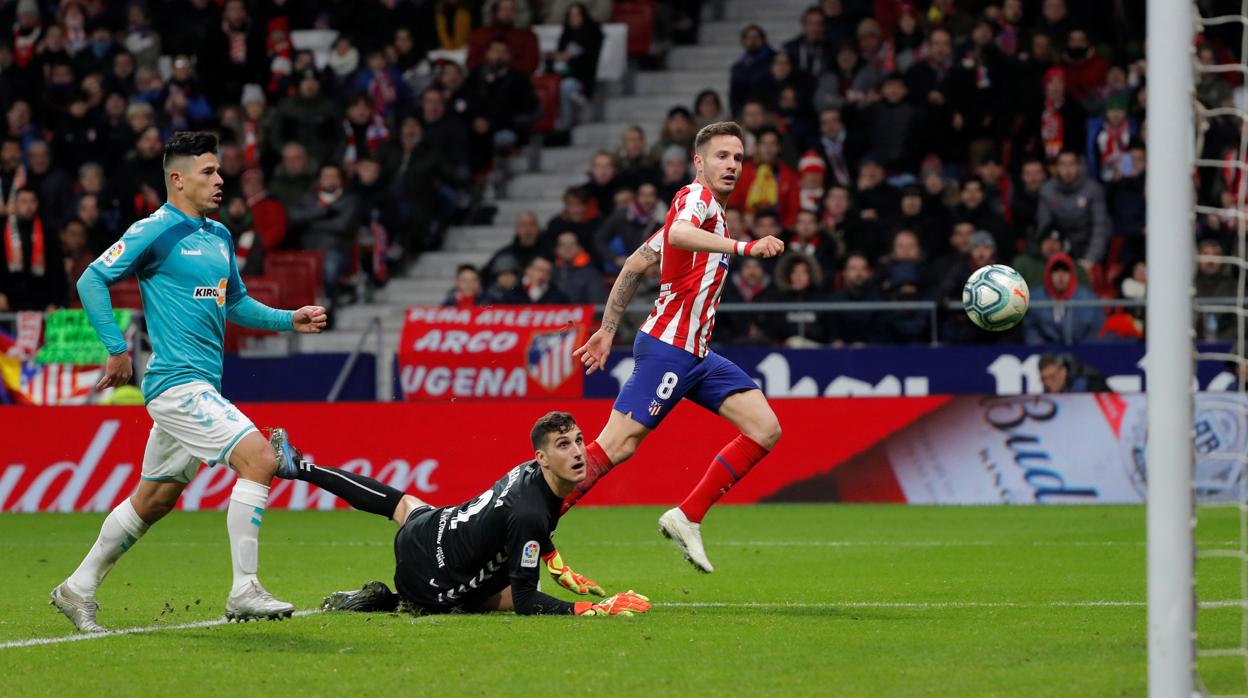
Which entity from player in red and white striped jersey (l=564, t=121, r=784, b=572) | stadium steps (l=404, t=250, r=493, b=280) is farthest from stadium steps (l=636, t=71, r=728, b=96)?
player in red and white striped jersey (l=564, t=121, r=784, b=572)

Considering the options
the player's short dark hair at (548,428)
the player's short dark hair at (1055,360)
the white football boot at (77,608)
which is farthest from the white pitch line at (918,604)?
the player's short dark hair at (1055,360)

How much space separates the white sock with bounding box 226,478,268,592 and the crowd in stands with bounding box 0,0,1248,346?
10.1 meters

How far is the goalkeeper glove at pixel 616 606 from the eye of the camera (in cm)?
830

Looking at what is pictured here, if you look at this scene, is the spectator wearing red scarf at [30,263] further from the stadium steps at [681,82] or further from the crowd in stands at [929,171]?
the stadium steps at [681,82]

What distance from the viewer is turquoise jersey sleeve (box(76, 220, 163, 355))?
7.77 m

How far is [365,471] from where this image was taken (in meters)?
16.2

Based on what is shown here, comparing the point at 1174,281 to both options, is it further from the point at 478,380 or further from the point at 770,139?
the point at 770,139

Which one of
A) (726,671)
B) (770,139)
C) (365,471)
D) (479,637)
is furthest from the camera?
(770,139)

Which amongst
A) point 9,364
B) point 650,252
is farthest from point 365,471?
point 650,252

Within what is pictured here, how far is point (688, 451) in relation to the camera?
52.6ft

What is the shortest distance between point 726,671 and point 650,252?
10.2ft

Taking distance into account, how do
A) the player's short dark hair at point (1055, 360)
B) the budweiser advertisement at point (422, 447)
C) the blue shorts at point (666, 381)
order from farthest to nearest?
1. the player's short dark hair at point (1055, 360)
2. the budweiser advertisement at point (422, 447)
3. the blue shorts at point (666, 381)

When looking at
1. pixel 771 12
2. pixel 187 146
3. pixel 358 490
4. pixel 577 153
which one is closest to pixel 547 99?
pixel 577 153

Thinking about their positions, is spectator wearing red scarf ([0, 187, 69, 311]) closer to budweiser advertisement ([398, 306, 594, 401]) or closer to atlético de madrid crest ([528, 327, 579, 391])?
budweiser advertisement ([398, 306, 594, 401])
